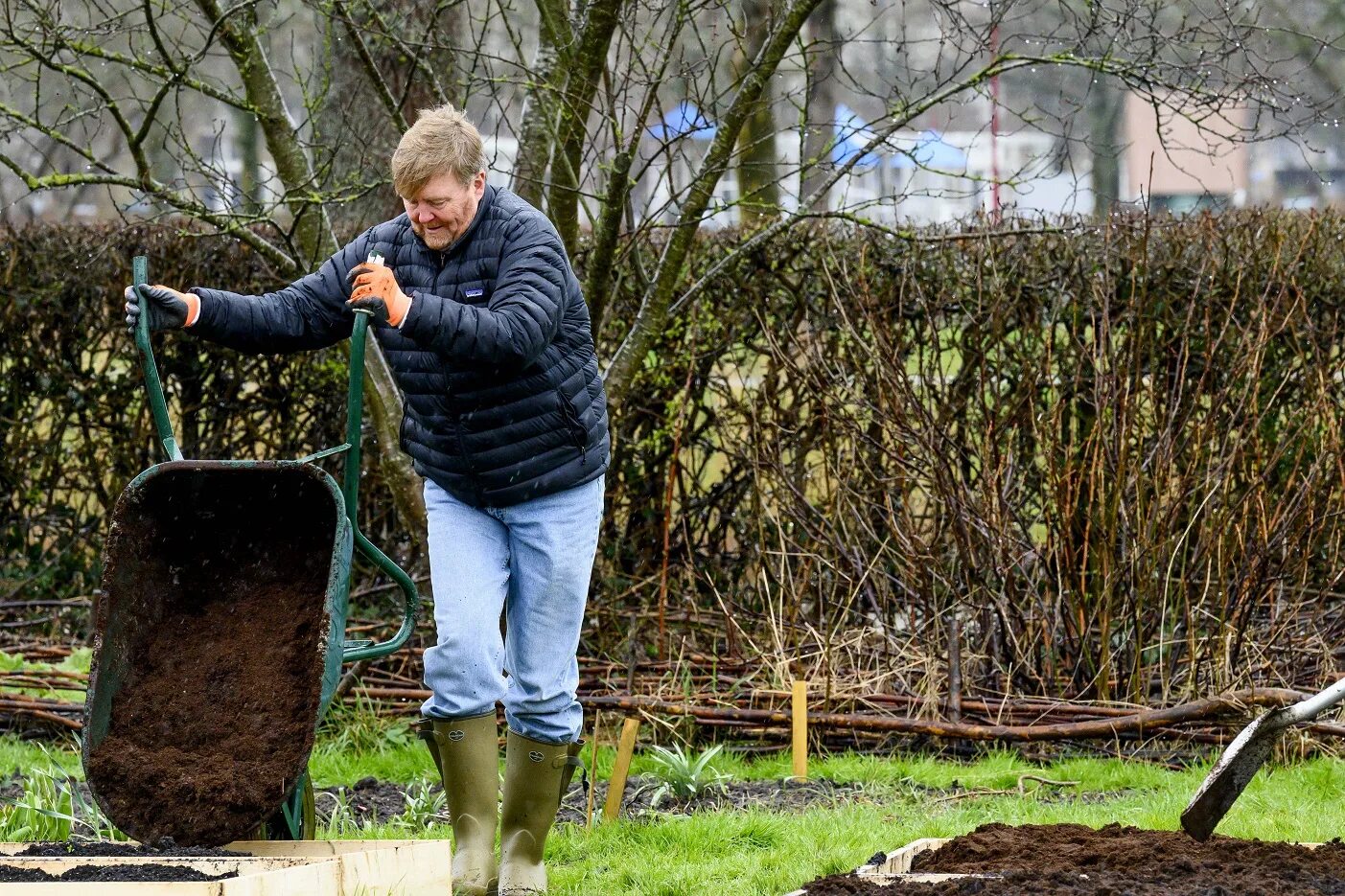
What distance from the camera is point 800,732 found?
502 centimetres

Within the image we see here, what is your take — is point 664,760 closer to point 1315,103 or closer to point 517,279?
point 517,279

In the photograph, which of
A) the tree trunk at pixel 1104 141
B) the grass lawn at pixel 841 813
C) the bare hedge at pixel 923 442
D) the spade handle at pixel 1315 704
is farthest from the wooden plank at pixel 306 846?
the tree trunk at pixel 1104 141

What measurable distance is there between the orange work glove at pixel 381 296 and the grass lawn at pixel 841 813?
150cm

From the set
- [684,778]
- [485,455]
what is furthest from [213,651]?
[684,778]

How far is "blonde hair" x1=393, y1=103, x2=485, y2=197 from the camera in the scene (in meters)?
3.40

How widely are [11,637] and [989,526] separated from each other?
172 inches

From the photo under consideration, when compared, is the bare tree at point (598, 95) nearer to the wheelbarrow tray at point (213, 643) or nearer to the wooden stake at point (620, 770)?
the wooden stake at point (620, 770)

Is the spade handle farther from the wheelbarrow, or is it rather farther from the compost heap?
the compost heap

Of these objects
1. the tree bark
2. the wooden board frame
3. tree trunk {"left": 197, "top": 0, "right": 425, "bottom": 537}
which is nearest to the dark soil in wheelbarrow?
the wooden board frame

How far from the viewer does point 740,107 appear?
5164 millimetres

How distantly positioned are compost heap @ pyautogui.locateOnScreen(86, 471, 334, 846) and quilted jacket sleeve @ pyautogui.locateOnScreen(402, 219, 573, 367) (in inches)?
19.2

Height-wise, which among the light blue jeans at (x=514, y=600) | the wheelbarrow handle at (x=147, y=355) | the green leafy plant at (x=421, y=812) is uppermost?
the wheelbarrow handle at (x=147, y=355)

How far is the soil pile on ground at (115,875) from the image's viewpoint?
9.25 feet

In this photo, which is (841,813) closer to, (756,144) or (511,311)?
(511,311)
